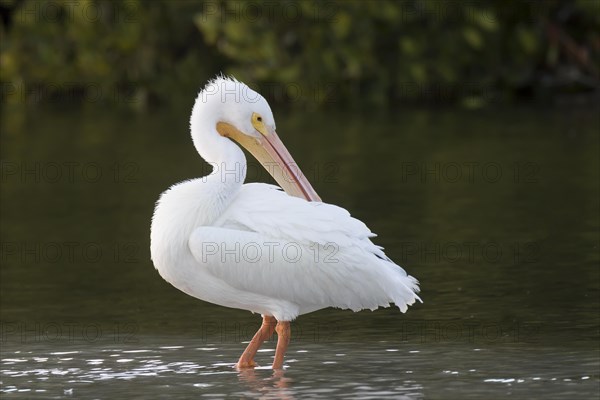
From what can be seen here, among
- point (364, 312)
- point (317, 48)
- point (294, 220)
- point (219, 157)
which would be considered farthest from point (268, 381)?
point (317, 48)

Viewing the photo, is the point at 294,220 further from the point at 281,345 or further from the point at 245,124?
the point at 245,124

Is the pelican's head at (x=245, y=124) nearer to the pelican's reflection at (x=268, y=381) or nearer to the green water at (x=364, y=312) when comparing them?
the green water at (x=364, y=312)

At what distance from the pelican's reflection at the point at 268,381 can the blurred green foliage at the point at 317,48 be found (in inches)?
593

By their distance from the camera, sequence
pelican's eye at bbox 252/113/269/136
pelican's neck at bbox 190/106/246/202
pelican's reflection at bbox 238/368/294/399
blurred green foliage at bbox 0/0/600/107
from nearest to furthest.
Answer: pelican's reflection at bbox 238/368/294/399 < pelican's neck at bbox 190/106/246/202 < pelican's eye at bbox 252/113/269/136 < blurred green foliage at bbox 0/0/600/107

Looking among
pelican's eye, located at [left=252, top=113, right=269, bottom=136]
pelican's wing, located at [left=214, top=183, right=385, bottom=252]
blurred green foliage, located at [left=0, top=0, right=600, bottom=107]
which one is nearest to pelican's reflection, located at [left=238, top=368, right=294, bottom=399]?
pelican's wing, located at [left=214, top=183, right=385, bottom=252]

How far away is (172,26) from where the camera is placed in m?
26.5

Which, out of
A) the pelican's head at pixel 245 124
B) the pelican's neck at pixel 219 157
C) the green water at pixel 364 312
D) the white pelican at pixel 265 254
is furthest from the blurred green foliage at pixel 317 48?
the white pelican at pixel 265 254

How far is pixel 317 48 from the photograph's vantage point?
23.8 meters

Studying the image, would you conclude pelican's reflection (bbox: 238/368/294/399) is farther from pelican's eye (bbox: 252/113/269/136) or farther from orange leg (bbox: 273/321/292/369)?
pelican's eye (bbox: 252/113/269/136)

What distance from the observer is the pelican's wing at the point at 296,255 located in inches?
311

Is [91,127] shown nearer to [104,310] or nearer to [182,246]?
[104,310]

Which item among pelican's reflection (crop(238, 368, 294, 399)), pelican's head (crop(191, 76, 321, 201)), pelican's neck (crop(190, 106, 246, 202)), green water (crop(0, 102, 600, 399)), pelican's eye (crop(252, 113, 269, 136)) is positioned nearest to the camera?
pelican's reflection (crop(238, 368, 294, 399))

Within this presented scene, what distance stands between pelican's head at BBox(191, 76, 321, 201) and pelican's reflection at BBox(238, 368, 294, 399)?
1.17 meters

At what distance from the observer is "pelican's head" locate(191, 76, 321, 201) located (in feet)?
27.7
